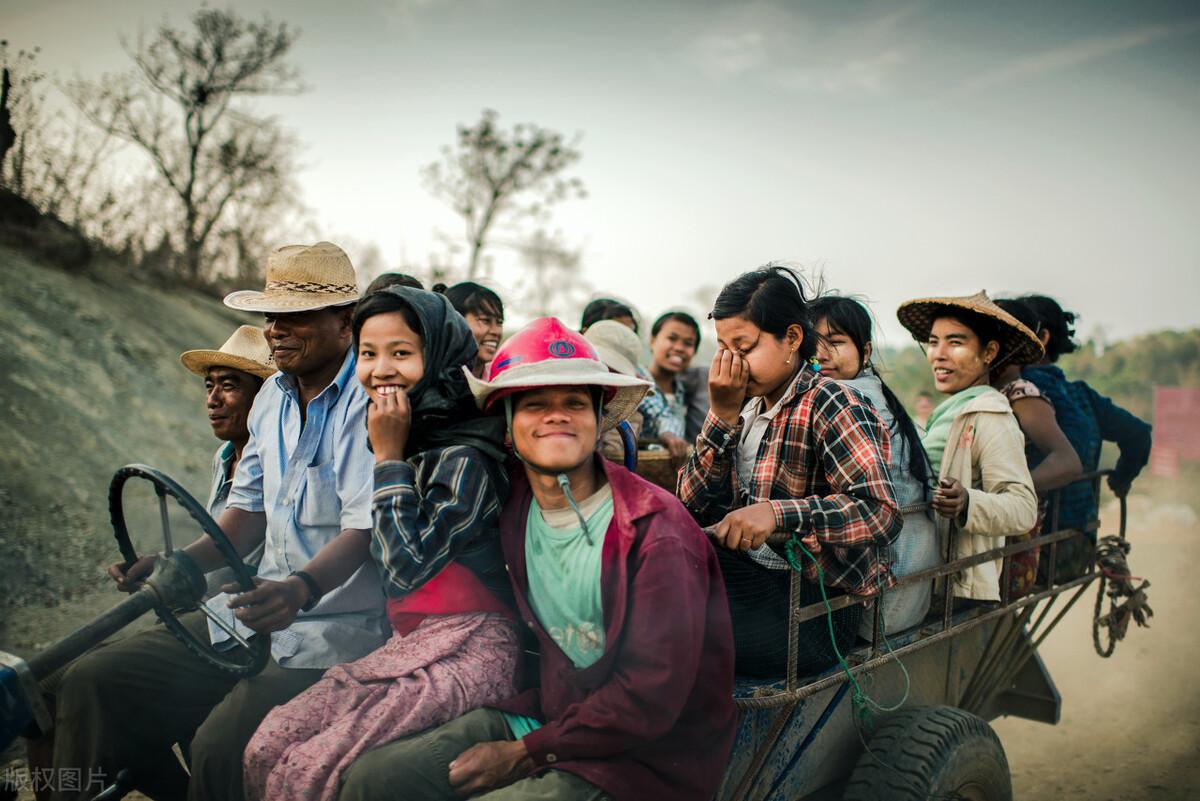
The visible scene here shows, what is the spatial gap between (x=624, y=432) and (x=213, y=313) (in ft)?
41.5

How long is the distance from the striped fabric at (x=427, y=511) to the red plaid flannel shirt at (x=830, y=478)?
2.86 ft

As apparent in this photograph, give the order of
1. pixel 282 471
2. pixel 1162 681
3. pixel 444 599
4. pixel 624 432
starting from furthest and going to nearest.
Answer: pixel 1162 681, pixel 624 432, pixel 282 471, pixel 444 599

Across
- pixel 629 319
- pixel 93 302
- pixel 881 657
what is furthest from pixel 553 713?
pixel 93 302

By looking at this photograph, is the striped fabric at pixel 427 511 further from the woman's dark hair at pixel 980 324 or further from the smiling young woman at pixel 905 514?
the woman's dark hair at pixel 980 324

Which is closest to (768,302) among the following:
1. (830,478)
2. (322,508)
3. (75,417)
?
(830,478)

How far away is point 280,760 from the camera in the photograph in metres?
1.97

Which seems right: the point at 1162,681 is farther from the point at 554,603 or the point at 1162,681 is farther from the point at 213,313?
the point at 213,313

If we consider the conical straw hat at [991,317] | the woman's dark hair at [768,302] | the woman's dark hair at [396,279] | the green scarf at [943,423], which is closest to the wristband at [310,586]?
the woman's dark hair at [768,302]

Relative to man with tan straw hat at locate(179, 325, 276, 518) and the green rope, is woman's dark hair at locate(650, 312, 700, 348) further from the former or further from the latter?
the green rope

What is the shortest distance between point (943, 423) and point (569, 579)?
2035 millimetres

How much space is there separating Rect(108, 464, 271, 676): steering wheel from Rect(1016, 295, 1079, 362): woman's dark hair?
3849 mm

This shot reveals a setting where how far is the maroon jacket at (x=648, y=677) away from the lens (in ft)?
6.15

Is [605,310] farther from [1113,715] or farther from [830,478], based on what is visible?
[1113,715]

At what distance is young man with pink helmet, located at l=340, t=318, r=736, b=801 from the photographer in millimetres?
1870
